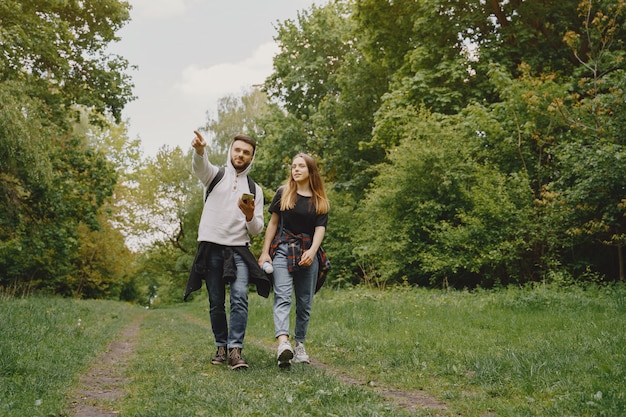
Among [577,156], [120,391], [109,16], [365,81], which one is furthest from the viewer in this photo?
[365,81]

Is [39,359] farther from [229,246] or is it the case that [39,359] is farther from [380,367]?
[380,367]

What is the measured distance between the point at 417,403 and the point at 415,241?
10404 millimetres

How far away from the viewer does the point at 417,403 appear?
3738 millimetres

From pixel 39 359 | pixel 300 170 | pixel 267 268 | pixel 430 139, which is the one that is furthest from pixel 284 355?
pixel 430 139

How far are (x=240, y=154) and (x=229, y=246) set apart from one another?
99 centimetres

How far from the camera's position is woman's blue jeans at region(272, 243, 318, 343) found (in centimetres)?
512

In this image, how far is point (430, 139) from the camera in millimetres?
13695

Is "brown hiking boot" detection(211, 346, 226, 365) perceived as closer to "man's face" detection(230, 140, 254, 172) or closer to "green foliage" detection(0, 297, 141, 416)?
"green foliage" detection(0, 297, 141, 416)

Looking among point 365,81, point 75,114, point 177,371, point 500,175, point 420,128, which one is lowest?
point 177,371

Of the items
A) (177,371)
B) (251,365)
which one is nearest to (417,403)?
(251,365)

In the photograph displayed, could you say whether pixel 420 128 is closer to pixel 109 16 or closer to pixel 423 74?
pixel 423 74

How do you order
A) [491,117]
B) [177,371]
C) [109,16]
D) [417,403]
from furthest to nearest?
[109,16]
[491,117]
[177,371]
[417,403]

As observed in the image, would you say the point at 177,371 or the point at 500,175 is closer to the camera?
the point at 177,371

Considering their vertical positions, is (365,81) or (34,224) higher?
(365,81)
